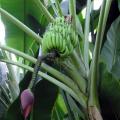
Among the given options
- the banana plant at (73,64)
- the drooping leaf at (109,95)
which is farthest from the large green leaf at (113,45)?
the drooping leaf at (109,95)

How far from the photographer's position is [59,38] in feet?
2.05

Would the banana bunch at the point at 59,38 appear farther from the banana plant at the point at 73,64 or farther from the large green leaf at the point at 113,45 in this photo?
the large green leaf at the point at 113,45

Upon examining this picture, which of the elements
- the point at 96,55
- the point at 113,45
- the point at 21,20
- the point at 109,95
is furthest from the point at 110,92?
the point at 21,20

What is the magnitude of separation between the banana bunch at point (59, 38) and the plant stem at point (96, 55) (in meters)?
0.16

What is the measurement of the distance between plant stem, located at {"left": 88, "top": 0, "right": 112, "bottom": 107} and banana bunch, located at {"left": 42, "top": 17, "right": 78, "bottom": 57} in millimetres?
157

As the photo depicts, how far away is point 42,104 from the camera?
3.48 ft

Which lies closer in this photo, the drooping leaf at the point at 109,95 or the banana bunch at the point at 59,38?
the banana bunch at the point at 59,38

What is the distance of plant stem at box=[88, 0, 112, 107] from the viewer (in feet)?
2.65

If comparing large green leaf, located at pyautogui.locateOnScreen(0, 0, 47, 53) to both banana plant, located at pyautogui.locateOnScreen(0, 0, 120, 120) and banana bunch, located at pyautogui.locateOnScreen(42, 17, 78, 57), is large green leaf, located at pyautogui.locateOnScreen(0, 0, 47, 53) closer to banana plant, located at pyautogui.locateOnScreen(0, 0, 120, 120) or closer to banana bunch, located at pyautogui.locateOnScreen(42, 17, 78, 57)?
banana plant, located at pyautogui.locateOnScreen(0, 0, 120, 120)

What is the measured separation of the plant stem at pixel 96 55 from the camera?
807 millimetres

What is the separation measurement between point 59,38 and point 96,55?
0.21 meters

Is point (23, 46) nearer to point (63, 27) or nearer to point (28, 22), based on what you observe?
point (28, 22)

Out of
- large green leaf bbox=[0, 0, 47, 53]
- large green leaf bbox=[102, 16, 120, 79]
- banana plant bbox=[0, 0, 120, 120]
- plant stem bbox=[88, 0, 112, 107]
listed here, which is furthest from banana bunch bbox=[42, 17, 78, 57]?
large green leaf bbox=[0, 0, 47, 53]

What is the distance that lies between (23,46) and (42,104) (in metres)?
0.37
